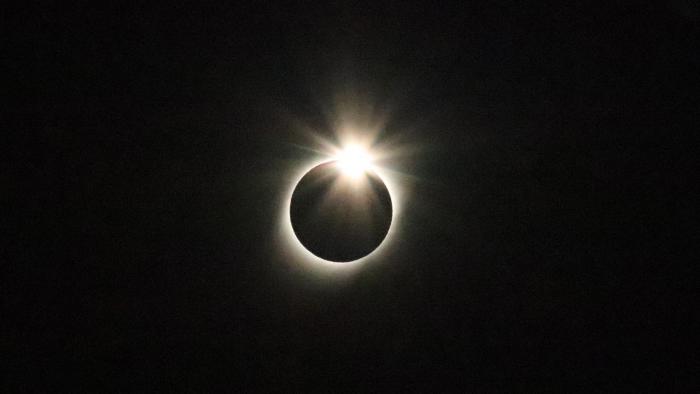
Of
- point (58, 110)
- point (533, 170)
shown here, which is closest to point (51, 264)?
point (58, 110)

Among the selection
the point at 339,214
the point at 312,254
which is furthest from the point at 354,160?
the point at 312,254

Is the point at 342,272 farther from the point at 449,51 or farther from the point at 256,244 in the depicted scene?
the point at 449,51

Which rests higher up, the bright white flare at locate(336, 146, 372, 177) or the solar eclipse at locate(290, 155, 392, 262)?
the bright white flare at locate(336, 146, 372, 177)

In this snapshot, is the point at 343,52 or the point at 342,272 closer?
Answer: the point at 343,52

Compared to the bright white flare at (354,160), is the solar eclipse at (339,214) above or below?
below

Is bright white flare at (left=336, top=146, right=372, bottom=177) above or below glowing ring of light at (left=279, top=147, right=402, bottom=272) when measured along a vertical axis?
above

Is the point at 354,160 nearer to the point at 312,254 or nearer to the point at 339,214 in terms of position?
the point at 339,214
